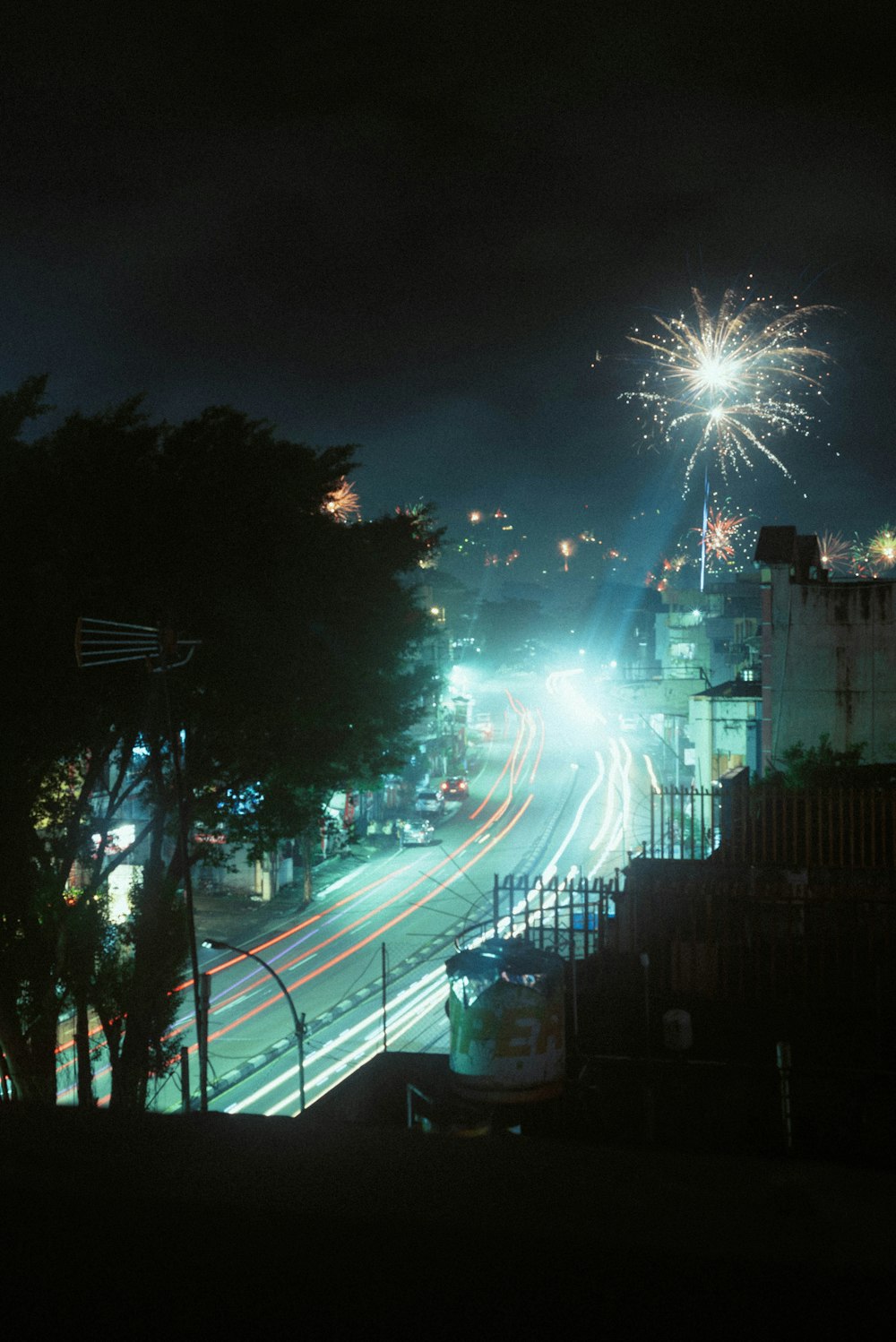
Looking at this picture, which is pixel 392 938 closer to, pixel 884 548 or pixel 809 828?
pixel 809 828

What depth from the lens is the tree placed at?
37.9 feet

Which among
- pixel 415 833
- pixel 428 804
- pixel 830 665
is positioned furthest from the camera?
pixel 428 804

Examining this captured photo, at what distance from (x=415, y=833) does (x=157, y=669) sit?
3168 centimetres

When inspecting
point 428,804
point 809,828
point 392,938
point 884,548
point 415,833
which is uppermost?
point 884,548

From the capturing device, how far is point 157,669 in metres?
11.4

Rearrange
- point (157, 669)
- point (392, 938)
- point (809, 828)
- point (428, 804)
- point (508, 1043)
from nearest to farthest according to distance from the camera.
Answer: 1. point (508, 1043)
2. point (157, 669)
3. point (809, 828)
4. point (392, 938)
5. point (428, 804)

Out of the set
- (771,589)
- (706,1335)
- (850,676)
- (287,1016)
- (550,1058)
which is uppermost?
(771,589)

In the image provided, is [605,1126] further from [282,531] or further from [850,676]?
[850,676]

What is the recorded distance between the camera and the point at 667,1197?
6.23ft

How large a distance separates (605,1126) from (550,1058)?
36.1 inches

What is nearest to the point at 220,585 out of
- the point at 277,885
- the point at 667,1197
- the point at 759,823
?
the point at 759,823

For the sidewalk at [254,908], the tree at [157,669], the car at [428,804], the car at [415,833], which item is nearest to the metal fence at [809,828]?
the tree at [157,669]

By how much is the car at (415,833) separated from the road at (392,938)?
67 centimetres

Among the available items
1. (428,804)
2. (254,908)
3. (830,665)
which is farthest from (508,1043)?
(428,804)
